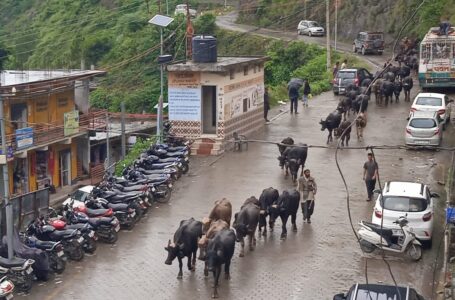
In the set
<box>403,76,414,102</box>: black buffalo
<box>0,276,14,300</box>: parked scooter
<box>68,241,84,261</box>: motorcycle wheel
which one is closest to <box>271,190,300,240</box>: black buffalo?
<box>68,241,84,261</box>: motorcycle wheel

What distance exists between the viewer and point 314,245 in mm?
20328

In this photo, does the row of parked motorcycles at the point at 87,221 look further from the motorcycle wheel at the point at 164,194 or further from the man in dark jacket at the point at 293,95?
the man in dark jacket at the point at 293,95

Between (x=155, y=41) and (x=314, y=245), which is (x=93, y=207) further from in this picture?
(x=155, y=41)

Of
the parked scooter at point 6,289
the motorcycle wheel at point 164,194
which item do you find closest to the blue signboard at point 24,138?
the motorcycle wheel at point 164,194

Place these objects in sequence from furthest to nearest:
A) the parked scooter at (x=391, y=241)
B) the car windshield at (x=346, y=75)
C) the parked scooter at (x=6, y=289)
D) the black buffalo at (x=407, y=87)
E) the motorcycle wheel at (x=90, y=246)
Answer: the car windshield at (x=346, y=75)
the black buffalo at (x=407, y=87)
the motorcycle wheel at (x=90, y=246)
the parked scooter at (x=391, y=241)
the parked scooter at (x=6, y=289)

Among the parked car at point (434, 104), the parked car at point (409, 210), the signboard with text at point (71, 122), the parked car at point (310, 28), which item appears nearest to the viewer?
the parked car at point (409, 210)

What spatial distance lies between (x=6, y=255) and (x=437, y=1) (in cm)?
3650

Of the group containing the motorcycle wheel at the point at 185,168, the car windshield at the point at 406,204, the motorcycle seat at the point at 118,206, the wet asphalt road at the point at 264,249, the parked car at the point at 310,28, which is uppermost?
the parked car at the point at 310,28

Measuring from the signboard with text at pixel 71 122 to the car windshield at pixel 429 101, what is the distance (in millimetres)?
12545

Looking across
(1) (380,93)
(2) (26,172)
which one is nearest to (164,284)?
(2) (26,172)

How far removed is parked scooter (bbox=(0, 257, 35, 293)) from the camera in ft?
56.9

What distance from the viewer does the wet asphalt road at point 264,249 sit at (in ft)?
58.1

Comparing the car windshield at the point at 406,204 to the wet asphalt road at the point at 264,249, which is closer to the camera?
the wet asphalt road at the point at 264,249

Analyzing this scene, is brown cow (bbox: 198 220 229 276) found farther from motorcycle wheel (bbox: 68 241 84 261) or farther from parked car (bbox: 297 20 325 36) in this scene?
parked car (bbox: 297 20 325 36)
